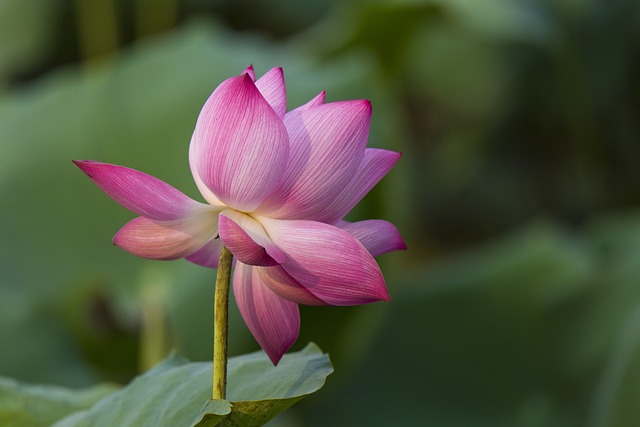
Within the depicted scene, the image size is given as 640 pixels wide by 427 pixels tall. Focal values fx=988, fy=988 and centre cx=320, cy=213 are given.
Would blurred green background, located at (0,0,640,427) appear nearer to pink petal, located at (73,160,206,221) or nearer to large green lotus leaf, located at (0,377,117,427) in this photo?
large green lotus leaf, located at (0,377,117,427)

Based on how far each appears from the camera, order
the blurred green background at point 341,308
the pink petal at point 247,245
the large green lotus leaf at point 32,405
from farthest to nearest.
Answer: the blurred green background at point 341,308
the large green lotus leaf at point 32,405
the pink petal at point 247,245

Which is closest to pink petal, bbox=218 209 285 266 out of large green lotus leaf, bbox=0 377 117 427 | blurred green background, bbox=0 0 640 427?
large green lotus leaf, bbox=0 377 117 427

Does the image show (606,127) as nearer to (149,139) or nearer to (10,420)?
(149,139)

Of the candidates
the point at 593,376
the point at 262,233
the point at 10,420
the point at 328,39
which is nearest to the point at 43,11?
the point at 328,39

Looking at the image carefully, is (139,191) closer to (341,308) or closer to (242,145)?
(242,145)

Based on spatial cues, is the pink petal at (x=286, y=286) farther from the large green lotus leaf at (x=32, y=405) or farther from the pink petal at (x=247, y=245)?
the large green lotus leaf at (x=32, y=405)

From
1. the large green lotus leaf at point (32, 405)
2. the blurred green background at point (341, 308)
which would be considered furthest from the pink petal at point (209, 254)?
the blurred green background at point (341, 308)
